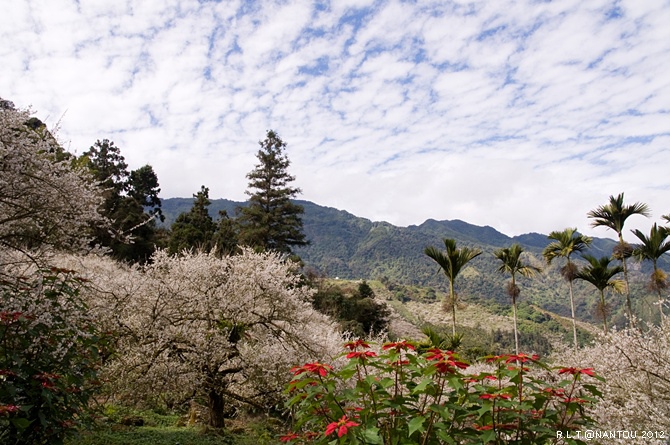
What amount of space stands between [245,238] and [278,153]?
8551 mm

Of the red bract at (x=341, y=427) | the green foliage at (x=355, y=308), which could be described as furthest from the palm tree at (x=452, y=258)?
the green foliage at (x=355, y=308)

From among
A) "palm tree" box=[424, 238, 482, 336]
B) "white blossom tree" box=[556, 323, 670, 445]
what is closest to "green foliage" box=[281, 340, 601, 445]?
"white blossom tree" box=[556, 323, 670, 445]

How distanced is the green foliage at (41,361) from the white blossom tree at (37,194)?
3.61 ft

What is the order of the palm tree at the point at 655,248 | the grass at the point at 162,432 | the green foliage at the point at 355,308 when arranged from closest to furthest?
the grass at the point at 162,432, the palm tree at the point at 655,248, the green foliage at the point at 355,308

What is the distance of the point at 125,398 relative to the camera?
28.5 ft

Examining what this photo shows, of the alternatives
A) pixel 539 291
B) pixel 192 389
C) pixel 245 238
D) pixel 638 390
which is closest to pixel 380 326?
pixel 245 238

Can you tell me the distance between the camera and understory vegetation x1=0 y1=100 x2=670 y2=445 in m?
3.18

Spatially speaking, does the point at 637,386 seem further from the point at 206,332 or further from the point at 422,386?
the point at 206,332

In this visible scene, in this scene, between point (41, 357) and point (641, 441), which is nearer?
point (41, 357)

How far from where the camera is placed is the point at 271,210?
34281mm

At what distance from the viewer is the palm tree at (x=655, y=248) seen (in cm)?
1465

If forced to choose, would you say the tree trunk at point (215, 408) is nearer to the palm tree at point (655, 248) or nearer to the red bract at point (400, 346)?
the red bract at point (400, 346)

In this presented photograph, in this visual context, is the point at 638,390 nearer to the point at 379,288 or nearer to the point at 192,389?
the point at 192,389

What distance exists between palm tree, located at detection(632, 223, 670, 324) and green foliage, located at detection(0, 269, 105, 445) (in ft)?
54.2
